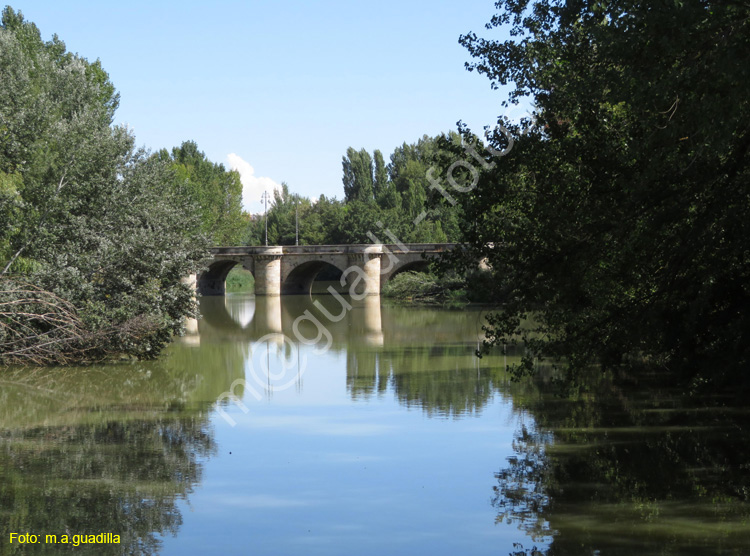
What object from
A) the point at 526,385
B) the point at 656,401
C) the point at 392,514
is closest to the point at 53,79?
the point at 526,385

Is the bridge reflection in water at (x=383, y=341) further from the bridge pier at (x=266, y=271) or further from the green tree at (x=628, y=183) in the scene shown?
the bridge pier at (x=266, y=271)

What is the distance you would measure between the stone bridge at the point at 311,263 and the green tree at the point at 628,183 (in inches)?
1337

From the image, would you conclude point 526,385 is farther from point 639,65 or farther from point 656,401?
point 639,65

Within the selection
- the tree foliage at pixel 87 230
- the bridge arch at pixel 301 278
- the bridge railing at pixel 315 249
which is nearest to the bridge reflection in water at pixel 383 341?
the tree foliage at pixel 87 230

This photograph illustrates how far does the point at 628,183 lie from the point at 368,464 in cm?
425

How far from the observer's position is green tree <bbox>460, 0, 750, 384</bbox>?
7.49 metres

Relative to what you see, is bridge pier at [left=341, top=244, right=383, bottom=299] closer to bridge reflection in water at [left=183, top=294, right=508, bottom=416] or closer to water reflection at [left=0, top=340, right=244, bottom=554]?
bridge reflection in water at [left=183, top=294, right=508, bottom=416]

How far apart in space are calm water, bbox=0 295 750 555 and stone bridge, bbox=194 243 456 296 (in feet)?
96.9

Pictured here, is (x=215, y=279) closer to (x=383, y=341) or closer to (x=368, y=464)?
(x=383, y=341)

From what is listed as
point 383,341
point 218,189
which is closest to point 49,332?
point 383,341

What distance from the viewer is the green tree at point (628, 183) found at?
7.49m

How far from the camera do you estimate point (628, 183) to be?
9094mm

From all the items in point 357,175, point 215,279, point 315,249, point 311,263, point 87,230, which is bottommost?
point 87,230

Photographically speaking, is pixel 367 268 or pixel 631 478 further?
pixel 367 268
